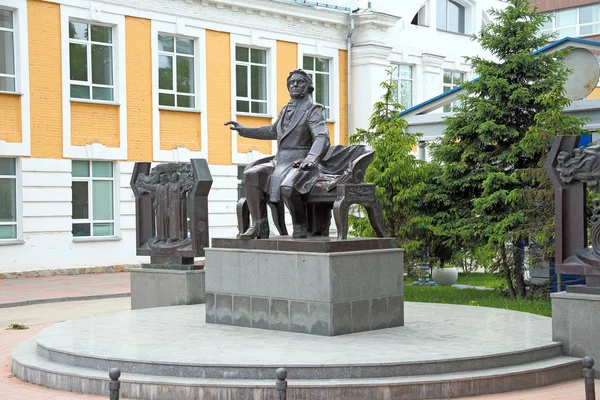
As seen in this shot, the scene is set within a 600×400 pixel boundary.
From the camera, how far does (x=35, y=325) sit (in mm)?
15734

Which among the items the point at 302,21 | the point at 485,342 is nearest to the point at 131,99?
the point at 302,21

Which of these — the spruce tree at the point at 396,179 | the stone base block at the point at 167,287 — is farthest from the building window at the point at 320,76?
the stone base block at the point at 167,287

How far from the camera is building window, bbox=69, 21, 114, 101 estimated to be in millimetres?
27156

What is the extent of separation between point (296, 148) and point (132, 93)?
1702 centimetres

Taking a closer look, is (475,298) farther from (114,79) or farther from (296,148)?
(114,79)

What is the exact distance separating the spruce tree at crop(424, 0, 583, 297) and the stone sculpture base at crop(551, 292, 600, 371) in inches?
245

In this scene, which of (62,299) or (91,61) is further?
(91,61)

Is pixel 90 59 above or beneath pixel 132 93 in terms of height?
above

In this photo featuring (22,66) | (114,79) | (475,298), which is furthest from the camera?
(114,79)

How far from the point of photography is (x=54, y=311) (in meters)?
18.2

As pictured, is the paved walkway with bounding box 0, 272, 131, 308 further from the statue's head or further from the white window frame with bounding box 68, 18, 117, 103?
the statue's head

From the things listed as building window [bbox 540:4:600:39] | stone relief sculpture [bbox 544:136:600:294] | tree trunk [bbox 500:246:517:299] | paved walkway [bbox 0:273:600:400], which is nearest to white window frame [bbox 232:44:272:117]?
paved walkway [bbox 0:273:600:400]

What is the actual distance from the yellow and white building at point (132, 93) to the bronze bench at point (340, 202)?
576 inches

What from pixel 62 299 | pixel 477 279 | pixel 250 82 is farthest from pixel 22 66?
pixel 477 279
